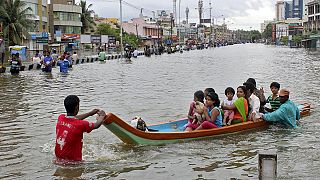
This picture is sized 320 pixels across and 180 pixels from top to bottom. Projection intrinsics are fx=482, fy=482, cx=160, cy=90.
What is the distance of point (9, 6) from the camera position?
4884 cm

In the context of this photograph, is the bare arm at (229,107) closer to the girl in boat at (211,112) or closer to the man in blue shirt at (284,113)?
the girl in boat at (211,112)

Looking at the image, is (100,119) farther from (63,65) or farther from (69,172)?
(63,65)

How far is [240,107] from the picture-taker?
11531mm

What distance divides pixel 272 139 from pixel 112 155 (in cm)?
395

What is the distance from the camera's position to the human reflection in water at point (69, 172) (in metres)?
8.17

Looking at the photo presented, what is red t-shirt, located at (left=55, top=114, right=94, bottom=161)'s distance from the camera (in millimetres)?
7867

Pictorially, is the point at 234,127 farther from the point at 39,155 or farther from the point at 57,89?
the point at 57,89

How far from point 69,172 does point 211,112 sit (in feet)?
12.5

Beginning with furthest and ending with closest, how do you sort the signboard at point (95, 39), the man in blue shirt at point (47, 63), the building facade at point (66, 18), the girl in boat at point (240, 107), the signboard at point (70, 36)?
the building facade at point (66, 18), the signboard at point (95, 39), the signboard at point (70, 36), the man in blue shirt at point (47, 63), the girl in boat at point (240, 107)

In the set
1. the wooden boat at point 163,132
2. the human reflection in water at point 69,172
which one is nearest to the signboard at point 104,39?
the wooden boat at point 163,132

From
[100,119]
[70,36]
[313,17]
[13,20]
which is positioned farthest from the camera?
[313,17]

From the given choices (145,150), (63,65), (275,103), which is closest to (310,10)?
(63,65)

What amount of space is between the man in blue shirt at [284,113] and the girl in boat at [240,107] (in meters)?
0.67

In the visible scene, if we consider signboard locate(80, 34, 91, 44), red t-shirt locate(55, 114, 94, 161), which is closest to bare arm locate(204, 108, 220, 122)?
red t-shirt locate(55, 114, 94, 161)
